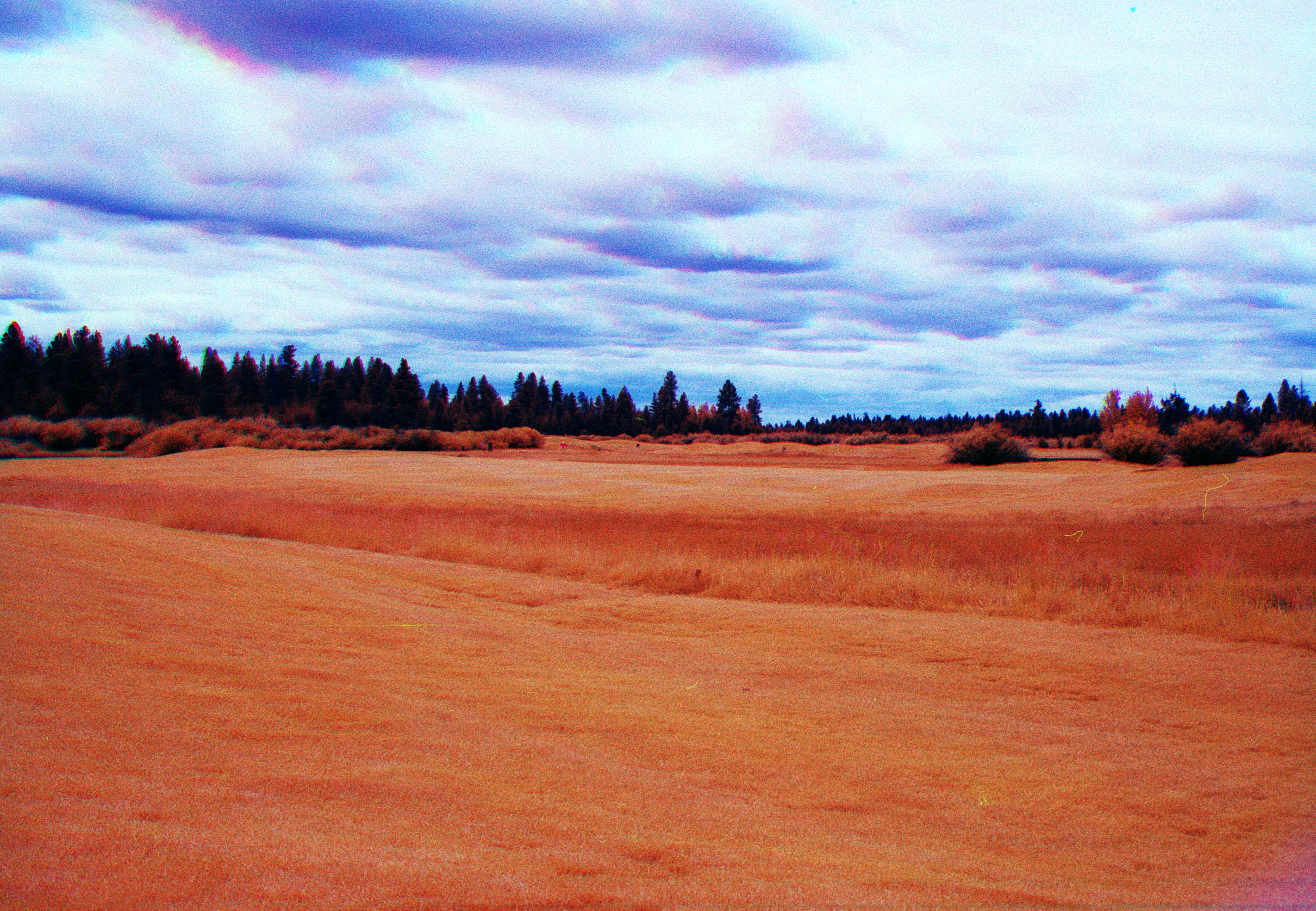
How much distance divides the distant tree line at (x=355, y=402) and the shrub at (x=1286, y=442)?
13218 millimetres

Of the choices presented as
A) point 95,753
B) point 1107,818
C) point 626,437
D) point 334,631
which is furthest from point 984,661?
point 626,437

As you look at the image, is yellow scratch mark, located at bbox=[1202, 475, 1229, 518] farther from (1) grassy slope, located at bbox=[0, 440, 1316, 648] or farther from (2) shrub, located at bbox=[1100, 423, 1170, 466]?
(2) shrub, located at bbox=[1100, 423, 1170, 466]

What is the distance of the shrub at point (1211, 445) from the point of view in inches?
1082

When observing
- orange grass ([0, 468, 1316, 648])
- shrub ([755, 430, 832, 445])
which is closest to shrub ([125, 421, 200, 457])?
orange grass ([0, 468, 1316, 648])

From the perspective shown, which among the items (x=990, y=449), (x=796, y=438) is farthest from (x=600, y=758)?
(x=796, y=438)

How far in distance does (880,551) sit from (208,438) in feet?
163

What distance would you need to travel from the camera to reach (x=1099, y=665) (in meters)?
8.92

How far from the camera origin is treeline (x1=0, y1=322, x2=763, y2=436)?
250 ft

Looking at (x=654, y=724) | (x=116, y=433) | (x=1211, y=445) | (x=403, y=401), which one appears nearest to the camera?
(x=654, y=724)

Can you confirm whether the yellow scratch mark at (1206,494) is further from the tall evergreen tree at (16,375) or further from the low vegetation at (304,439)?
the tall evergreen tree at (16,375)

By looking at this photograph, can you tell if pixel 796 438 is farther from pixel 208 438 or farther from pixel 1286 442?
pixel 1286 442

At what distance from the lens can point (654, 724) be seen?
656cm

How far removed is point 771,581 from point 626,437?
8853cm

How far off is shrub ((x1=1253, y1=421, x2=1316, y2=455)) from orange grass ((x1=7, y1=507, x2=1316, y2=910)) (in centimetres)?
2423
